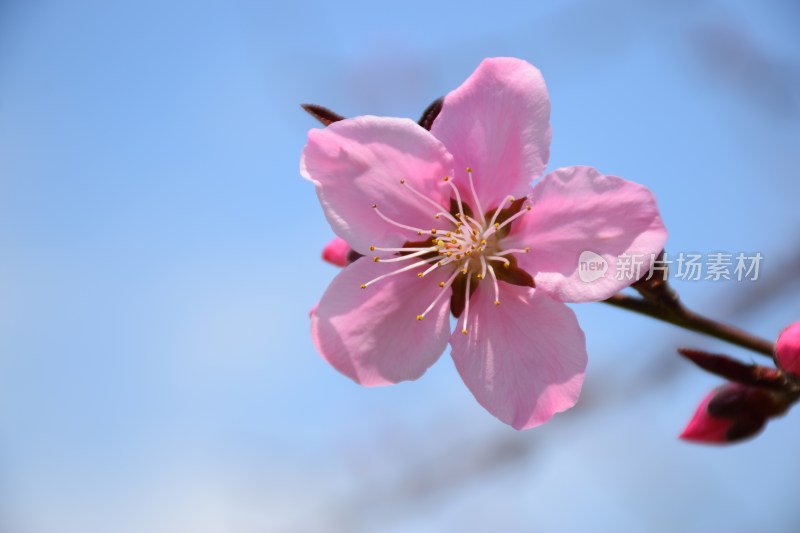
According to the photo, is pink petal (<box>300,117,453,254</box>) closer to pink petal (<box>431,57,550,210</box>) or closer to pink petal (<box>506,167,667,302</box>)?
pink petal (<box>431,57,550,210</box>)

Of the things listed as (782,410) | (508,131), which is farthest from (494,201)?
(782,410)

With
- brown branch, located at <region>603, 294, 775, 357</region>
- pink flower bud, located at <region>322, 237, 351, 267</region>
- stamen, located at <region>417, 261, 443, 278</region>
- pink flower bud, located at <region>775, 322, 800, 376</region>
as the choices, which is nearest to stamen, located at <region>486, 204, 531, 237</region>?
stamen, located at <region>417, 261, 443, 278</region>

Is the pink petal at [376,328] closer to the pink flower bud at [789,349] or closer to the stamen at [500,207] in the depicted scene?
the stamen at [500,207]

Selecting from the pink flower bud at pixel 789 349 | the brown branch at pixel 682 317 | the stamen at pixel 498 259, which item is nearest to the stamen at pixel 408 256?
the stamen at pixel 498 259

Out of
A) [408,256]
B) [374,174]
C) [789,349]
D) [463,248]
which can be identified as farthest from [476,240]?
[789,349]

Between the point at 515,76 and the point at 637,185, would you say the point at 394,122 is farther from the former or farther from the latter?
the point at 637,185

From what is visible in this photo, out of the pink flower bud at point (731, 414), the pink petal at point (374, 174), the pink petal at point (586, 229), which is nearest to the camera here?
the pink petal at point (586, 229)

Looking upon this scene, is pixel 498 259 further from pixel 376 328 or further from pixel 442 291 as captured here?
pixel 376 328

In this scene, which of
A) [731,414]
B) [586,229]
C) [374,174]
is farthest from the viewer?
[731,414]
